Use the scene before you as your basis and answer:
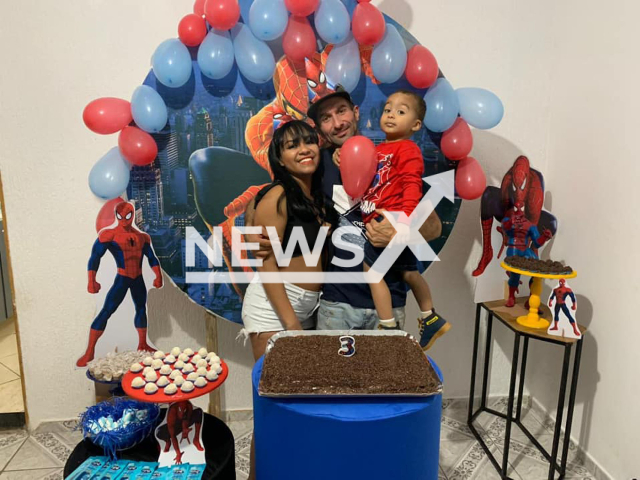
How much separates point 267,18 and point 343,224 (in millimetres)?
840

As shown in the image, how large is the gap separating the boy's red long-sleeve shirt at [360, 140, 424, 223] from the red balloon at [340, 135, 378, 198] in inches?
2.3

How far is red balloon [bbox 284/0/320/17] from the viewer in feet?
6.10

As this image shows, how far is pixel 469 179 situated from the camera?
7.06ft

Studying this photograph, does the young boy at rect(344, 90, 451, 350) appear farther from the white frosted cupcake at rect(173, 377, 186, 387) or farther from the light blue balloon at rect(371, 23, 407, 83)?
the white frosted cupcake at rect(173, 377, 186, 387)

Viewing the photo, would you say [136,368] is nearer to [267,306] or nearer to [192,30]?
[267,306]

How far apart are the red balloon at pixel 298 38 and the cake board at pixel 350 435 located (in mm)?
1328

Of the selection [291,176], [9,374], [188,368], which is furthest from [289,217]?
[9,374]

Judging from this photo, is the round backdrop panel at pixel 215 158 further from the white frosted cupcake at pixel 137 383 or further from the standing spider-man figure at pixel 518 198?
the white frosted cupcake at pixel 137 383

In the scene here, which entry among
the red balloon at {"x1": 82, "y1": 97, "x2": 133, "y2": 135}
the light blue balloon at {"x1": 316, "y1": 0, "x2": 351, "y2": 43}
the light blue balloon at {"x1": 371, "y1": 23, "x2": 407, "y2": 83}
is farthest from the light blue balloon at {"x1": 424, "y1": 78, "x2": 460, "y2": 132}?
the red balloon at {"x1": 82, "y1": 97, "x2": 133, "y2": 135}

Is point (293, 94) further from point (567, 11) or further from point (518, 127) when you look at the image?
point (567, 11)

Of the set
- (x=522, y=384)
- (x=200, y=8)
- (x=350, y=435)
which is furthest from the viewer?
(x=522, y=384)

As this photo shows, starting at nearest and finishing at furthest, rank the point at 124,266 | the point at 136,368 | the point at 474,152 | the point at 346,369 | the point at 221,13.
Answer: the point at 346,369 < the point at 136,368 < the point at 221,13 < the point at 124,266 < the point at 474,152

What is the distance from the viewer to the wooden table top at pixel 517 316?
79.9 inches

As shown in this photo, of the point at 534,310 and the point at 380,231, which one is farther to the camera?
the point at 534,310
